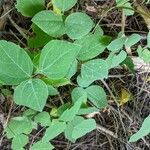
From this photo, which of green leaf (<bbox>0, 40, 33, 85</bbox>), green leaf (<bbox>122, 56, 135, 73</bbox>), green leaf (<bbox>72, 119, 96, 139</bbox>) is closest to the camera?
green leaf (<bbox>0, 40, 33, 85</bbox>)

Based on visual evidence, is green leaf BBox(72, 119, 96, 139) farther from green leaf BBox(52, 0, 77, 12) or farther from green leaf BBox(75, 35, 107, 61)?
green leaf BBox(52, 0, 77, 12)

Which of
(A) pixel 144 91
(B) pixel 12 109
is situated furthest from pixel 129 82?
(B) pixel 12 109

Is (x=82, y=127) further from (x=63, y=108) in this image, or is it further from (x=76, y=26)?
(x=76, y=26)

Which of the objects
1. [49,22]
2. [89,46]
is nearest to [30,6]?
[49,22]

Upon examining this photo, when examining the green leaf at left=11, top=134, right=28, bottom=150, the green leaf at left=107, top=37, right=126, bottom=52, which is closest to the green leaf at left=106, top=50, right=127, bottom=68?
the green leaf at left=107, top=37, right=126, bottom=52

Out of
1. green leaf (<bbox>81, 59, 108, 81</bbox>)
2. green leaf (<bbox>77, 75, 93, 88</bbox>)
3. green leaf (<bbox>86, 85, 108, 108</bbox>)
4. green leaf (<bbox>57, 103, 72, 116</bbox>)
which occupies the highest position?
green leaf (<bbox>81, 59, 108, 81</bbox>)
